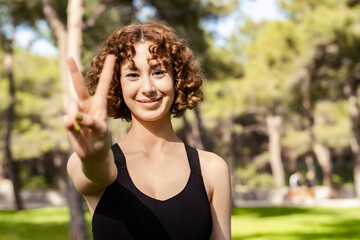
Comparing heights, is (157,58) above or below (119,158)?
above

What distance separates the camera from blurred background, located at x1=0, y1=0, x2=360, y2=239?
1858cm

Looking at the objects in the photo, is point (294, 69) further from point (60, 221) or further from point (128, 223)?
point (128, 223)

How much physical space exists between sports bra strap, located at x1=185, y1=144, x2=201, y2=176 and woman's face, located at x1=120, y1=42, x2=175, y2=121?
0.58ft

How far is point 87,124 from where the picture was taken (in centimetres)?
159

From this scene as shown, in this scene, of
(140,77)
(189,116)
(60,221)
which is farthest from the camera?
(189,116)

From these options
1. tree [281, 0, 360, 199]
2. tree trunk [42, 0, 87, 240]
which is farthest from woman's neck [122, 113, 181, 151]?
tree [281, 0, 360, 199]

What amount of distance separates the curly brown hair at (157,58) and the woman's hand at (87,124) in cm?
44

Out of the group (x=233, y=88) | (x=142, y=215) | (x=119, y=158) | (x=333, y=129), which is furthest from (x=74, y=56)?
(x=333, y=129)

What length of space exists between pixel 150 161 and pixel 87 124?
0.53 metres

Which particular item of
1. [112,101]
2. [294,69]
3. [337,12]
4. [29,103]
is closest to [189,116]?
[29,103]

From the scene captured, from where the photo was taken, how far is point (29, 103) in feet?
118

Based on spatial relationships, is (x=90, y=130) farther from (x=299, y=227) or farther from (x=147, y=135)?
A: (x=299, y=227)

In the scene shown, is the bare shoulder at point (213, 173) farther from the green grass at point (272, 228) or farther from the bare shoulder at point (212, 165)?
the green grass at point (272, 228)

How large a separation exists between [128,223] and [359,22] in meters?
22.1
